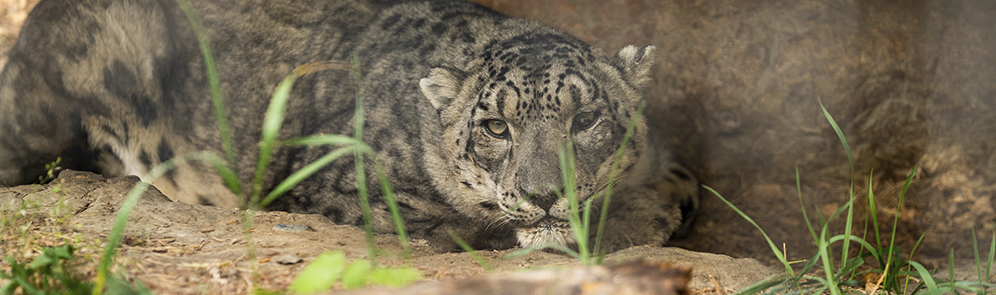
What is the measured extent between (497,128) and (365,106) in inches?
47.3

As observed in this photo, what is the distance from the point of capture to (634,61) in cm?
426

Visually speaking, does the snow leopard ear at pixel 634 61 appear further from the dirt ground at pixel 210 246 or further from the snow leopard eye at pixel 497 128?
the dirt ground at pixel 210 246

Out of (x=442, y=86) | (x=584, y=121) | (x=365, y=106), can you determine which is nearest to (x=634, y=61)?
(x=584, y=121)

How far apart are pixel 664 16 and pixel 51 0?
15.9 feet

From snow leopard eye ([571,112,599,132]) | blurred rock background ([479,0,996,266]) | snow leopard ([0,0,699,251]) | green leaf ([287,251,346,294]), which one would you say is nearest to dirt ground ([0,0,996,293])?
blurred rock background ([479,0,996,266])

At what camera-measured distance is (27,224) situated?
3162 mm

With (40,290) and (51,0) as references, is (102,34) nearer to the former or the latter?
(51,0)

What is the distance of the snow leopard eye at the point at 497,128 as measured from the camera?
3912 mm

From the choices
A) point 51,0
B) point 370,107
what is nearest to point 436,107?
point 370,107

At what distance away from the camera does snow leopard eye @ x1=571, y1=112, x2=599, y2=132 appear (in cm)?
386

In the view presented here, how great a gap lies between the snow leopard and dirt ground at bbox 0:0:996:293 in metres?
0.63

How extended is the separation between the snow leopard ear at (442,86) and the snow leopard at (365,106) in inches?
0.4

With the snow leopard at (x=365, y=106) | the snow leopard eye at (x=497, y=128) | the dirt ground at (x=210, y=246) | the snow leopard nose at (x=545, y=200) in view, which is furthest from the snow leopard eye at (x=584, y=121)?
the dirt ground at (x=210, y=246)

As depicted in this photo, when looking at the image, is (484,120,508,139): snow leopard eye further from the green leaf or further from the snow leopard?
the green leaf
